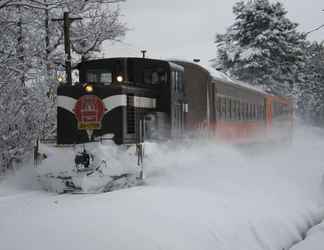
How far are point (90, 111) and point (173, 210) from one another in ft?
11.5

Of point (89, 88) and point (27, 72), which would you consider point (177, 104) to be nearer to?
point (89, 88)

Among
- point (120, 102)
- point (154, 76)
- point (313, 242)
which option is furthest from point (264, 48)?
point (313, 242)

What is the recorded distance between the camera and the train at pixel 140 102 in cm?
1040

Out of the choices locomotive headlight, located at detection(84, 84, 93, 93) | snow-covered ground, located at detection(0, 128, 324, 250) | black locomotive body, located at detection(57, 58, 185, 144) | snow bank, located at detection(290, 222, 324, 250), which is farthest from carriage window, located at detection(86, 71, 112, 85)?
snow bank, located at detection(290, 222, 324, 250)

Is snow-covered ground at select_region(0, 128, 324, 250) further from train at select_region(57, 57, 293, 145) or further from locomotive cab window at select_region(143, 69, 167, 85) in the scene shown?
locomotive cab window at select_region(143, 69, 167, 85)

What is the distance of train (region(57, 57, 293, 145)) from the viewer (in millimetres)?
10398

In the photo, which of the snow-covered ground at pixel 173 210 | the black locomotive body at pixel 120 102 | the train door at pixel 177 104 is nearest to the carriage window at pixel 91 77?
the black locomotive body at pixel 120 102

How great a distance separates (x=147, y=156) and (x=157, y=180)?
66 cm

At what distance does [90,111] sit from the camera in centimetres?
1045

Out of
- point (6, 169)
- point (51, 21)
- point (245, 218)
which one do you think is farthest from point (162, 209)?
point (51, 21)

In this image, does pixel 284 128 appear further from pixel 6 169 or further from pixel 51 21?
pixel 6 169

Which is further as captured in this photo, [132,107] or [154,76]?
[154,76]

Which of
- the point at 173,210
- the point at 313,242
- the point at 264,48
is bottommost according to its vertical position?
the point at 313,242

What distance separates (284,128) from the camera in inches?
1074
